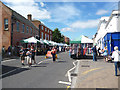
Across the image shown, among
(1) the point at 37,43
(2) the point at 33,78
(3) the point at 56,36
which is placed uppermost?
(3) the point at 56,36

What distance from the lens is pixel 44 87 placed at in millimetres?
4641

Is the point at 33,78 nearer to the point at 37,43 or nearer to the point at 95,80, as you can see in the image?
the point at 95,80

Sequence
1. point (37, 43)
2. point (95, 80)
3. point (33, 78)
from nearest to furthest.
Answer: point (95, 80), point (33, 78), point (37, 43)

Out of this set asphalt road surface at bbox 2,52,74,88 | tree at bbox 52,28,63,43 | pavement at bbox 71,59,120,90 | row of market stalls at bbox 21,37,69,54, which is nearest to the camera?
pavement at bbox 71,59,120,90

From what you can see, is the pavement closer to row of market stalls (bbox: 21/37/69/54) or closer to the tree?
row of market stalls (bbox: 21/37/69/54)

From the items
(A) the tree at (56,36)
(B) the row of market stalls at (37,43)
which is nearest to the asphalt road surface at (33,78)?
(B) the row of market stalls at (37,43)

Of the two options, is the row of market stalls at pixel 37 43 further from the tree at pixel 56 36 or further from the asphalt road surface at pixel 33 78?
the tree at pixel 56 36

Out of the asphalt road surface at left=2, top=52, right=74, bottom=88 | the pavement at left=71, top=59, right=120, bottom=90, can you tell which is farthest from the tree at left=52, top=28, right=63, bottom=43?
the pavement at left=71, top=59, right=120, bottom=90

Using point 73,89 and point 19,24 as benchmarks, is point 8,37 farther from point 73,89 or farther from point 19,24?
point 73,89

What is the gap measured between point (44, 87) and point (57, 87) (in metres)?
0.53

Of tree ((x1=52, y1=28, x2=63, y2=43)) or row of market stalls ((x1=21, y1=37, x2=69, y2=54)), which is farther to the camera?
tree ((x1=52, y1=28, x2=63, y2=43))

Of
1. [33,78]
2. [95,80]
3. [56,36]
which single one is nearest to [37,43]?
[33,78]

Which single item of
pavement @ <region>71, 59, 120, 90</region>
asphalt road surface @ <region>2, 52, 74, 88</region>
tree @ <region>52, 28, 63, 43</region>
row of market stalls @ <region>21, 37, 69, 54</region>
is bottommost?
asphalt road surface @ <region>2, 52, 74, 88</region>

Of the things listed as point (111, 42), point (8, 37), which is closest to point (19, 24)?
point (8, 37)
